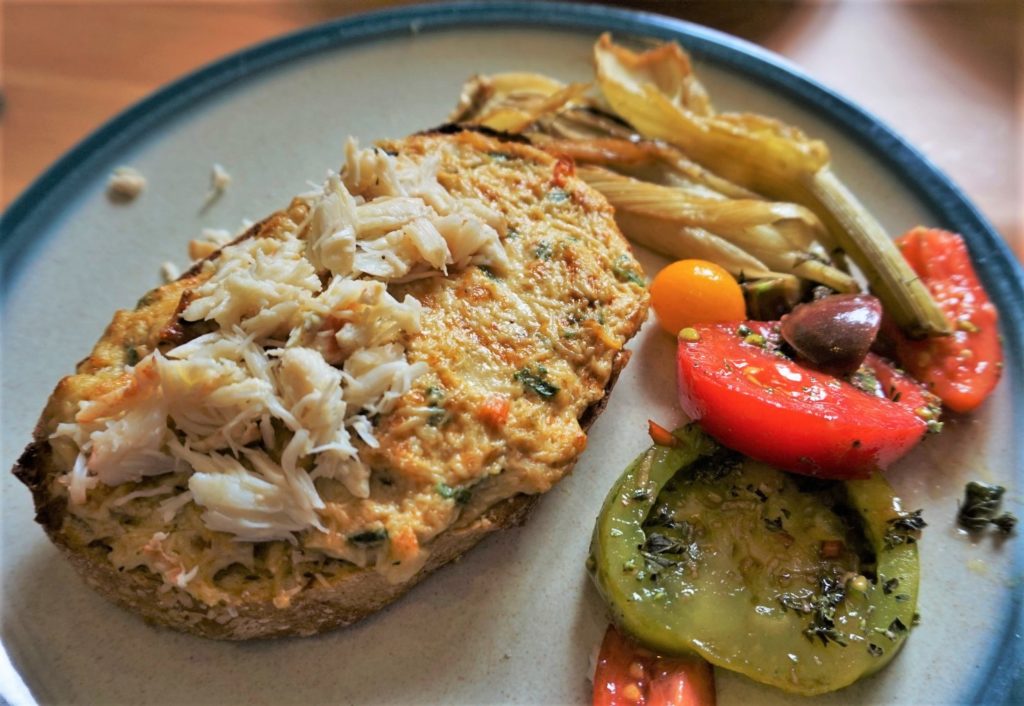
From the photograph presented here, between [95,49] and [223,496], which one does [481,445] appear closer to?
[223,496]

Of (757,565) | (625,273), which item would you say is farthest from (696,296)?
(757,565)

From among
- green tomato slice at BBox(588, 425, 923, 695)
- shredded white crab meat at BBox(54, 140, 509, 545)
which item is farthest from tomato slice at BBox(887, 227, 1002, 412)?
shredded white crab meat at BBox(54, 140, 509, 545)

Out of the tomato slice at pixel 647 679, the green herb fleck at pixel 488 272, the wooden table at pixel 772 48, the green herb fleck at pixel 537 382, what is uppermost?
the wooden table at pixel 772 48

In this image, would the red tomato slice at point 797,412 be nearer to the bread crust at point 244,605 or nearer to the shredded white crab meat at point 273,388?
the bread crust at point 244,605

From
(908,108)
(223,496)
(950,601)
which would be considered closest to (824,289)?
(950,601)

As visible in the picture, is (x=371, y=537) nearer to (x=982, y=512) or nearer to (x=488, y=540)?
(x=488, y=540)

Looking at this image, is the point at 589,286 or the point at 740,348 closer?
the point at 589,286

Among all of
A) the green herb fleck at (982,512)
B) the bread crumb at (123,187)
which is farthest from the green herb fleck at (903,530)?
the bread crumb at (123,187)
